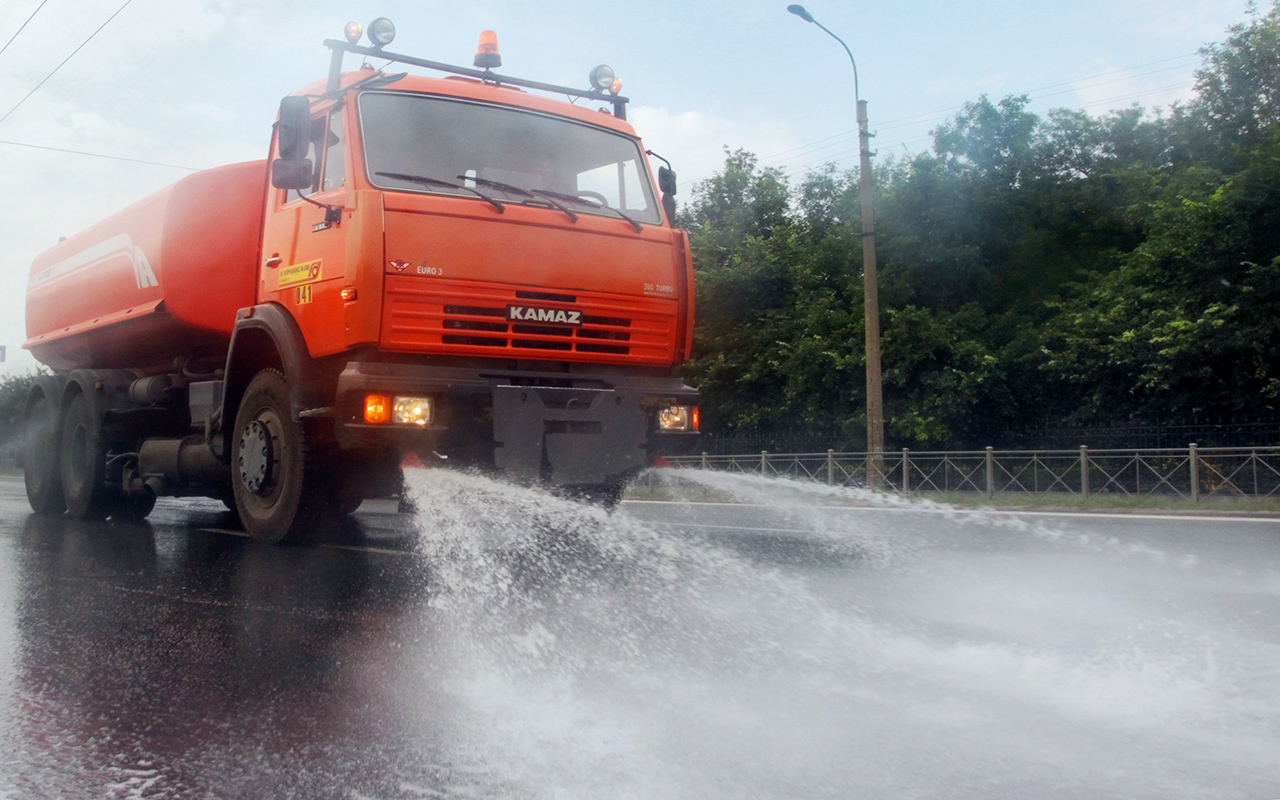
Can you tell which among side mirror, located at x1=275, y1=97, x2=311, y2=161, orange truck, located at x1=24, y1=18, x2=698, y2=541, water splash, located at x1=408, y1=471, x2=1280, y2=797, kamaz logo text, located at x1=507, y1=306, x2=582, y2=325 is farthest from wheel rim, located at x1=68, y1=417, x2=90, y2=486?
kamaz logo text, located at x1=507, y1=306, x2=582, y2=325

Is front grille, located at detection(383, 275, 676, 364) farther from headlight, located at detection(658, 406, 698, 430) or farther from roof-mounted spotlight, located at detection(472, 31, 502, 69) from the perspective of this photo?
roof-mounted spotlight, located at detection(472, 31, 502, 69)

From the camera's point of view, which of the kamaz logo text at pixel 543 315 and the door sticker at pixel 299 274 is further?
the door sticker at pixel 299 274

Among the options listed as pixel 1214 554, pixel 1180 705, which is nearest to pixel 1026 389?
pixel 1214 554

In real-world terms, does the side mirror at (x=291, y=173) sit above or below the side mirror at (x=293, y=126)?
below

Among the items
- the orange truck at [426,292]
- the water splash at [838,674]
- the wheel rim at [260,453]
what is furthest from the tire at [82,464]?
the water splash at [838,674]

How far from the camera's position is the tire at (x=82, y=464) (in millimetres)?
9945

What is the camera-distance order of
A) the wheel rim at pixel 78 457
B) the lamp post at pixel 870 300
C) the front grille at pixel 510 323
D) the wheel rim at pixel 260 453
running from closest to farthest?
the front grille at pixel 510 323, the wheel rim at pixel 260 453, the wheel rim at pixel 78 457, the lamp post at pixel 870 300

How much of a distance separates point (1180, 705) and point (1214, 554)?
461 centimetres

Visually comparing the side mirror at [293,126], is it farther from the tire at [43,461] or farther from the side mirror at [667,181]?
the tire at [43,461]

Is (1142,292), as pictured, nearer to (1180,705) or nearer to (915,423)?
(915,423)

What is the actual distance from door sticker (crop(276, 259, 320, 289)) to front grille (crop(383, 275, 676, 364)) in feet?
2.42

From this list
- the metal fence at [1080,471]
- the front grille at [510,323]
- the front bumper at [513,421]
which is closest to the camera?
the front bumper at [513,421]

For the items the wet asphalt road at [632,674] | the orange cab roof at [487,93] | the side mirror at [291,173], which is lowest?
the wet asphalt road at [632,674]

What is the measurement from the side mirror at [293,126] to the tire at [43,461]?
5.29 m
